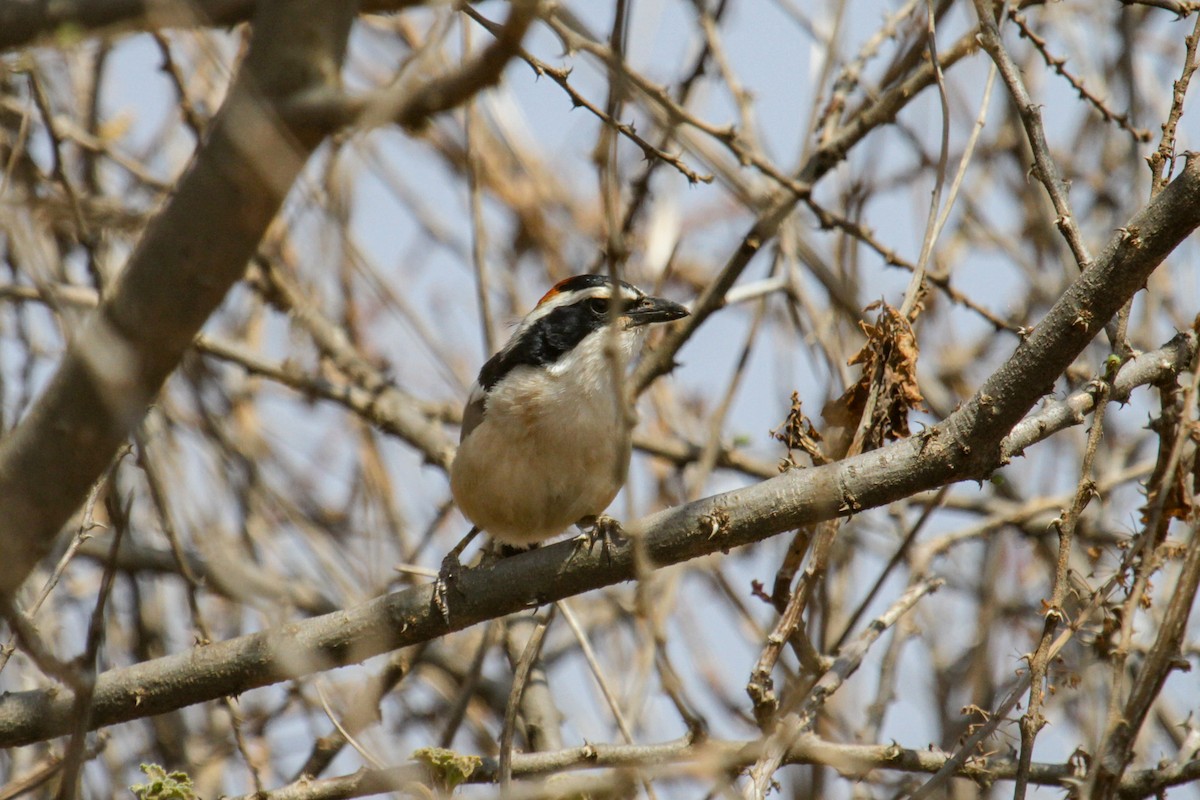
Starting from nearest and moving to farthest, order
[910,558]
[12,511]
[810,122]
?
[12,511], [810,122], [910,558]

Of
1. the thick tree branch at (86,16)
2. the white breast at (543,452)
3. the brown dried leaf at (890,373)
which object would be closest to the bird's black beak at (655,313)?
the white breast at (543,452)

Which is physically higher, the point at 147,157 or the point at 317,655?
the point at 147,157

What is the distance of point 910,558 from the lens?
233 inches

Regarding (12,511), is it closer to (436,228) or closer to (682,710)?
(682,710)

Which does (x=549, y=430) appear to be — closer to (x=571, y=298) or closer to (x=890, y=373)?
(x=571, y=298)

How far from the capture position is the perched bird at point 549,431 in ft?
16.5

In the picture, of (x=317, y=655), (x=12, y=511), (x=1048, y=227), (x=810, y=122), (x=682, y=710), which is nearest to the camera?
(x=12, y=511)

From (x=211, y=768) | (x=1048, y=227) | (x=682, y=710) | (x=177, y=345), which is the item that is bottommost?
(x=682, y=710)

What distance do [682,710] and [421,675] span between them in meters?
3.61

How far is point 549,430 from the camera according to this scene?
504 centimetres

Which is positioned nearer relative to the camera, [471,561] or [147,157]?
[471,561]

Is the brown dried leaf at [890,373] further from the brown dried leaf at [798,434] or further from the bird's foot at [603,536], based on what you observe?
the bird's foot at [603,536]

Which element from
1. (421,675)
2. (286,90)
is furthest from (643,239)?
(286,90)

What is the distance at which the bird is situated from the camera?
5.04 metres
